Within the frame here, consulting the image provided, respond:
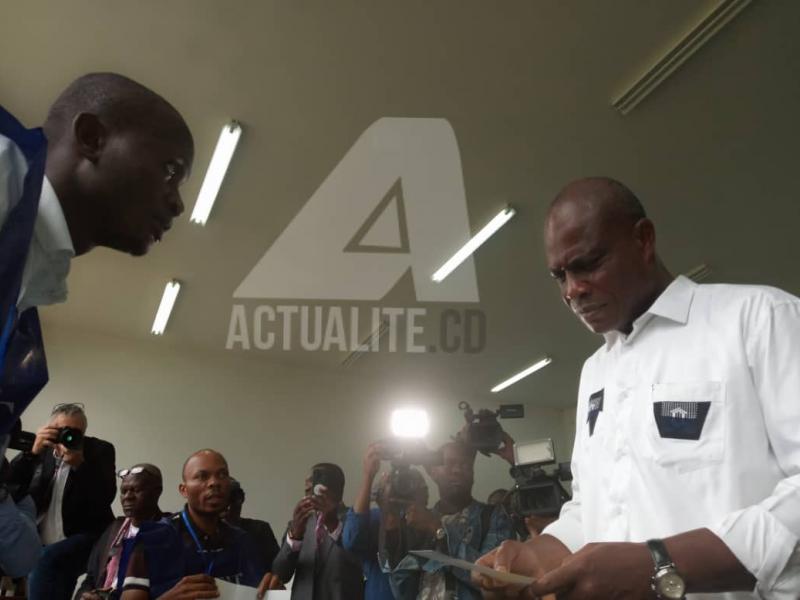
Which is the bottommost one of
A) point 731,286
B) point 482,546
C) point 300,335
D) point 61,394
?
point 482,546

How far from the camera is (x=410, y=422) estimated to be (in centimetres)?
320

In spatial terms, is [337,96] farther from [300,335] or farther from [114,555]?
[300,335]

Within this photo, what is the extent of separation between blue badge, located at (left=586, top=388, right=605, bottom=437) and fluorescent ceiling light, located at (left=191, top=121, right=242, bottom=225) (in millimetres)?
3609

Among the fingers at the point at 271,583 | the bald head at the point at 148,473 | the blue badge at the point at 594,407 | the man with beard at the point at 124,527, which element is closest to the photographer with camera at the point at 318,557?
the fingers at the point at 271,583

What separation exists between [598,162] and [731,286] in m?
3.82

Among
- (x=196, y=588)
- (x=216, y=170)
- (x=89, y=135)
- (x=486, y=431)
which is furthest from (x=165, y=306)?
(x=89, y=135)

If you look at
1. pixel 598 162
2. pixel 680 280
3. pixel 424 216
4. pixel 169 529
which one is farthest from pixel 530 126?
pixel 680 280

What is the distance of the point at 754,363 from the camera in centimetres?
104

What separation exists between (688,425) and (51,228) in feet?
3.07

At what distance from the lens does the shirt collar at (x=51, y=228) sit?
35.4 inches

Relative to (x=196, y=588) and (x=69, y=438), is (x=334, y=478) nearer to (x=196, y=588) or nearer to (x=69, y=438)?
(x=196, y=588)

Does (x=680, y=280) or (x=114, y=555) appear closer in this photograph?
(x=680, y=280)

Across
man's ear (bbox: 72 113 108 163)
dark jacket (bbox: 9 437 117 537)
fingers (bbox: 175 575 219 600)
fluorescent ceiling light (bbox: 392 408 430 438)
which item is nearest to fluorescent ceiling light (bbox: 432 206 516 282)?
fluorescent ceiling light (bbox: 392 408 430 438)

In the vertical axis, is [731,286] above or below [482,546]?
above
